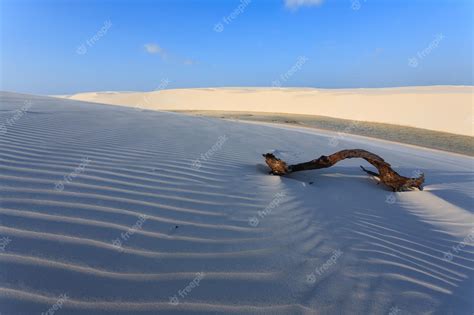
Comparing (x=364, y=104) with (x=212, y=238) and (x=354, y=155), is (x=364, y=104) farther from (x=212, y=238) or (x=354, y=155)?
(x=212, y=238)

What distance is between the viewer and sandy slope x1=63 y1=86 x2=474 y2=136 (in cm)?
1955

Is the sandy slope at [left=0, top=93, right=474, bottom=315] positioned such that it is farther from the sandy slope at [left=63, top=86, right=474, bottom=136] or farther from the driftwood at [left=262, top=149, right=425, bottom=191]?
the sandy slope at [left=63, top=86, right=474, bottom=136]

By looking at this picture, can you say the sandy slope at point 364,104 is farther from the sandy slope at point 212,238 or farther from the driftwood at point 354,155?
the sandy slope at point 212,238

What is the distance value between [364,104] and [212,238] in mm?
25310

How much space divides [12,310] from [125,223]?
91cm

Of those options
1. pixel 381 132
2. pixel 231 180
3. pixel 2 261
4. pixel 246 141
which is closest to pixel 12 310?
pixel 2 261

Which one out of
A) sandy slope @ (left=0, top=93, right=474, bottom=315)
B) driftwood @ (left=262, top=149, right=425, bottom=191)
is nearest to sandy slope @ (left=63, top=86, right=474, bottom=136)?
driftwood @ (left=262, top=149, right=425, bottom=191)

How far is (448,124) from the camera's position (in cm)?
1833

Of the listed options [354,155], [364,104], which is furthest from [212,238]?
[364,104]

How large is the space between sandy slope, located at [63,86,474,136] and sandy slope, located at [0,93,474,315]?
16.1 m

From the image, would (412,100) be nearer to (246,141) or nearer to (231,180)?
(246,141)

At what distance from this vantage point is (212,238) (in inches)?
97.1

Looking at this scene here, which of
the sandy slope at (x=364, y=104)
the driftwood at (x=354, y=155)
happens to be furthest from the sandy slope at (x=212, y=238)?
the sandy slope at (x=364, y=104)

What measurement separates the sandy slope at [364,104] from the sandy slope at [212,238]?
1611cm
